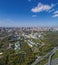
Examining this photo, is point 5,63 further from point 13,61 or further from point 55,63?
point 55,63

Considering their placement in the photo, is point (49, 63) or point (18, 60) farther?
point (18, 60)

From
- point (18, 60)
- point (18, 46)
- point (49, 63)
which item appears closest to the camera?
point (49, 63)

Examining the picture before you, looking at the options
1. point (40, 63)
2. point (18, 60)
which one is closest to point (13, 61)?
point (18, 60)

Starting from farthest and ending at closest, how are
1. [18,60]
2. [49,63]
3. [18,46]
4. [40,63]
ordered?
[18,46], [18,60], [40,63], [49,63]

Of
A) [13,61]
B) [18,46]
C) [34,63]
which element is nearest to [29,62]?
[34,63]

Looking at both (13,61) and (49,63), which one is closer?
(49,63)

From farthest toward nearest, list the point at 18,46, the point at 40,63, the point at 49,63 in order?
the point at 18,46 < the point at 40,63 < the point at 49,63

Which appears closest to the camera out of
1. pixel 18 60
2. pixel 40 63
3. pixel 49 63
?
pixel 49 63

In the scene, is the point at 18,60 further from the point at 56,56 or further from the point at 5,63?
the point at 56,56
